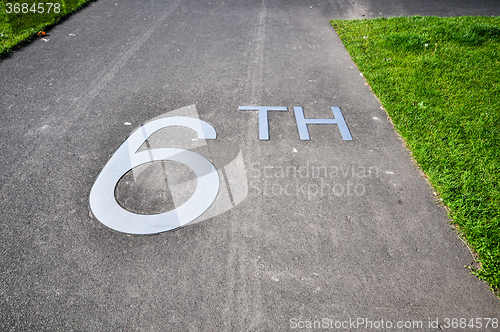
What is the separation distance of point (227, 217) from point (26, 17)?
28.2 feet

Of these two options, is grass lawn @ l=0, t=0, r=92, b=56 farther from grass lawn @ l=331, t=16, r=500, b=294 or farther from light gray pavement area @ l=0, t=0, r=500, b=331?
grass lawn @ l=331, t=16, r=500, b=294

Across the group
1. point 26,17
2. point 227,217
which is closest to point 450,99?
point 227,217

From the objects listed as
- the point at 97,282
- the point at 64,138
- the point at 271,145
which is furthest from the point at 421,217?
the point at 64,138

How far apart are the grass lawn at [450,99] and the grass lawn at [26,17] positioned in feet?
24.3

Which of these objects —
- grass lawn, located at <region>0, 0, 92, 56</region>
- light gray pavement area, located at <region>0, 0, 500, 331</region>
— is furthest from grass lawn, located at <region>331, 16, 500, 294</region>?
grass lawn, located at <region>0, 0, 92, 56</region>

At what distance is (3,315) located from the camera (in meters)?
2.30

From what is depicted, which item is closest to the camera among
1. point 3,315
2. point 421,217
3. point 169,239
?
point 3,315

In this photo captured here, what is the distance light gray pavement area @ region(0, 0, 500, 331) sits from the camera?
2.38m

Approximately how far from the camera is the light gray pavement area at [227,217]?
2.38 meters

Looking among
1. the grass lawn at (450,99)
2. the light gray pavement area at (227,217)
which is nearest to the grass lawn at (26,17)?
the light gray pavement area at (227,217)

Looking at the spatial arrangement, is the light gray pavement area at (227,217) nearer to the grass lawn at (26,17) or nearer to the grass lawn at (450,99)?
the grass lawn at (450,99)

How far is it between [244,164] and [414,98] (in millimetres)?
3204

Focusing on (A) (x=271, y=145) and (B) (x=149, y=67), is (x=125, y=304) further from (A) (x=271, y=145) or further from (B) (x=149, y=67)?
(B) (x=149, y=67)

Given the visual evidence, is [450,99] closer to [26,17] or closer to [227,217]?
[227,217]
